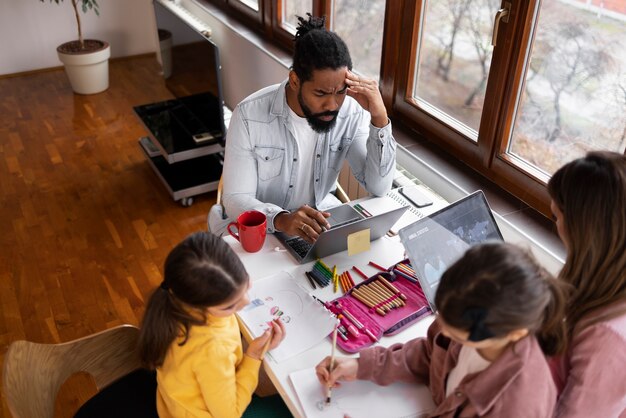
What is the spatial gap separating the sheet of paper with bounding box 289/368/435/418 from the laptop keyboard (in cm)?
45

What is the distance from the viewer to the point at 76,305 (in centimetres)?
264

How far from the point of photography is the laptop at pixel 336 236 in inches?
63.9

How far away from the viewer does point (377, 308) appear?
5.05ft

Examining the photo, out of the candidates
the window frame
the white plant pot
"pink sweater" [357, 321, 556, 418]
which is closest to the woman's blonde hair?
"pink sweater" [357, 321, 556, 418]

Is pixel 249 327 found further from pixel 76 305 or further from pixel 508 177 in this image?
pixel 76 305

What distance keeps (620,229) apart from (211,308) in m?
0.87

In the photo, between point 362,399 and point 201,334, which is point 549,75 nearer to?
point 362,399

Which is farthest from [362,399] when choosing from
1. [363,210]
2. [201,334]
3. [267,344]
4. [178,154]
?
[178,154]

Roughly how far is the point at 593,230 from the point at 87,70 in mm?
4219

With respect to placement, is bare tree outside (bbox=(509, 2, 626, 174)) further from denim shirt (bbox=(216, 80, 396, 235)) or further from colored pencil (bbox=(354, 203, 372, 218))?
colored pencil (bbox=(354, 203, 372, 218))

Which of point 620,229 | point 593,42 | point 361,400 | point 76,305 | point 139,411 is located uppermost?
point 593,42

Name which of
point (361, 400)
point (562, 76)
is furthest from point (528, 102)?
point (361, 400)

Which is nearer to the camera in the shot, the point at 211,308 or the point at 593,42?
the point at 211,308

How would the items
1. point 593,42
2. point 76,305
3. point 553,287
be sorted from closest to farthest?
point 553,287 → point 593,42 → point 76,305
